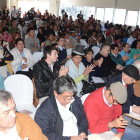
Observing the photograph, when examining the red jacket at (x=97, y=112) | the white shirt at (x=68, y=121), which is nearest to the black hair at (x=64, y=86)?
the white shirt at (x=68, y=121)

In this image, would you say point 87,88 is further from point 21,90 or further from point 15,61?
point 15,61

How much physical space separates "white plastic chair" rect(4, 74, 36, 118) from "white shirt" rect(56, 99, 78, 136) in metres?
0.84

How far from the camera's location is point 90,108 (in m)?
2.09

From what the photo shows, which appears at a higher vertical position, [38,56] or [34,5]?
[34,5]

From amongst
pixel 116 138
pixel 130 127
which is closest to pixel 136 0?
pixel 130 127

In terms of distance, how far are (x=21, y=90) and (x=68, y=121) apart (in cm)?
109

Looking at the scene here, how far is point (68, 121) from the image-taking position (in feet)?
6.48

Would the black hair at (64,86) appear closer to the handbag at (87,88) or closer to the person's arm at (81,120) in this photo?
the person's arm at (81,120)

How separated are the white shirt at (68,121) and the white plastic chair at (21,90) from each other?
839 mm

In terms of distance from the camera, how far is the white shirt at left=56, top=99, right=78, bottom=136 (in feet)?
6.39

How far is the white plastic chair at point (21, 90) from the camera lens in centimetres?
268

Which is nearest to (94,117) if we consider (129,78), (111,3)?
(129,78)

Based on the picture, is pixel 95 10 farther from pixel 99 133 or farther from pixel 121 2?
pixel 99 133

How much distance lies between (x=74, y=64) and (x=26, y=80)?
0.99m
